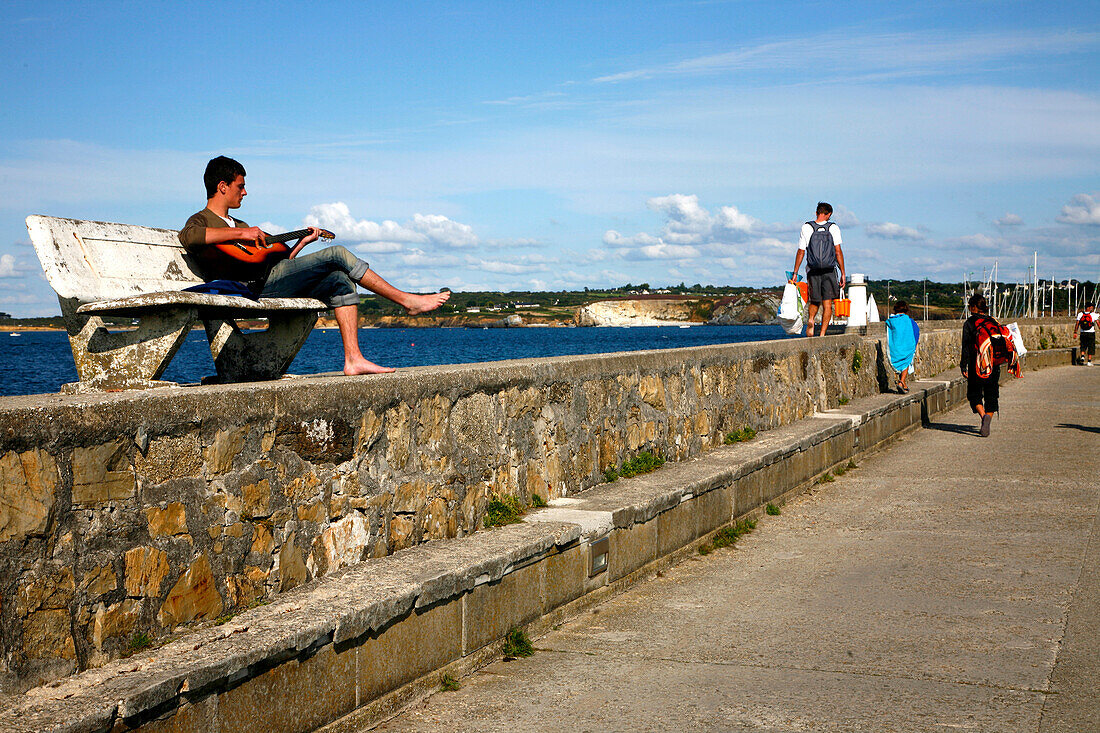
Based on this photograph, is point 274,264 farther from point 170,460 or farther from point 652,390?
point 652,390

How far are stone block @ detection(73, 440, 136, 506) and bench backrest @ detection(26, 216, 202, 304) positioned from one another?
1.55 metres

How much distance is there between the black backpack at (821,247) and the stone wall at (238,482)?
24.4 feet

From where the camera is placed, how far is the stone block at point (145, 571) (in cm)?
327

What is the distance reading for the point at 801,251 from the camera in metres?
13.3

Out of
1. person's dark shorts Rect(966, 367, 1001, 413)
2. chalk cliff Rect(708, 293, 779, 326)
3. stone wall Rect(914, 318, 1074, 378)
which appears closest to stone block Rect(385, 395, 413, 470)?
person's dark shorts Rect(966, 367, 1001, 413)

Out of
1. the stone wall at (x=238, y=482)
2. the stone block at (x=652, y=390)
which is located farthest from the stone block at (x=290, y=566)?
the stone block at (x=652, y=390)

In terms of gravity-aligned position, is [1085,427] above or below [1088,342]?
below

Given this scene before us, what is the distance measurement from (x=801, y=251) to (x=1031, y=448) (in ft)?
11.9

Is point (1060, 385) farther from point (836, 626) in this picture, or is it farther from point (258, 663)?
point (258, 663)

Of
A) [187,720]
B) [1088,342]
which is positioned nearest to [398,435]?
[187,720]

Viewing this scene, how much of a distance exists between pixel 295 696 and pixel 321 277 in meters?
2.69

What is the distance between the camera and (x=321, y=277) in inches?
219

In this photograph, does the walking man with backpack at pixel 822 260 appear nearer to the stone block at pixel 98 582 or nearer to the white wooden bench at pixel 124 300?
the white wooden bench at pixel 124 300

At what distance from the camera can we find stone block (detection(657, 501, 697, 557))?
6.23m
